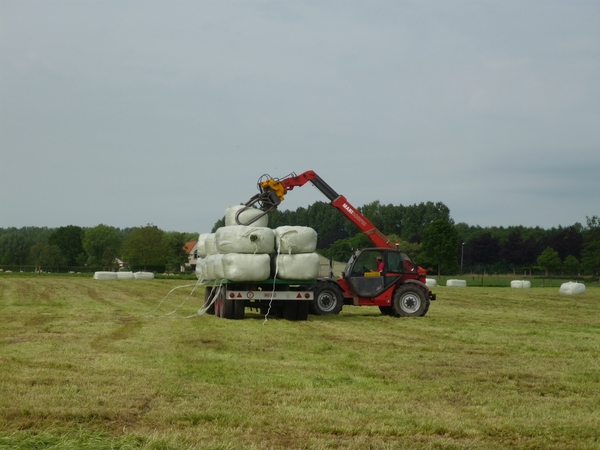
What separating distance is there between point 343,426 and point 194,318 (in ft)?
42.1

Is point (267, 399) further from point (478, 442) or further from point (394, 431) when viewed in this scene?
point (478, 442)

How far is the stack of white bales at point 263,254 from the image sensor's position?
1745 cm

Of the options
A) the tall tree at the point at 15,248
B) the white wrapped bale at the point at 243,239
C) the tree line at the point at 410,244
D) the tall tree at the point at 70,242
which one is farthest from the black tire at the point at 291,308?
the tall tree at the point at 15,248

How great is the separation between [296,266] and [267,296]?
3.10 ft

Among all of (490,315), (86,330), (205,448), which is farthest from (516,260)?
(205,448)

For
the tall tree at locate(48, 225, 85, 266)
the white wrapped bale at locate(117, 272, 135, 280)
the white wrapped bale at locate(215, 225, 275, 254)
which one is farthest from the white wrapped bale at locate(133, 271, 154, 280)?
the tall tree at locate(48, 225, 85, 266)

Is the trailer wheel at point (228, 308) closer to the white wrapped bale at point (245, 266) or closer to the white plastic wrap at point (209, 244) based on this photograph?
the white wrapped bale at point (245, 266)

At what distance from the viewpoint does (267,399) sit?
737cm

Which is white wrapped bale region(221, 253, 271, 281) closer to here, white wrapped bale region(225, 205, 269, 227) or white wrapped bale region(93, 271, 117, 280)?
white wrapped bale region(225, 205, 269, 227)

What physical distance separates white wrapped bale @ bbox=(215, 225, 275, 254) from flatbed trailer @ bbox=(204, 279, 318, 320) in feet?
2.41

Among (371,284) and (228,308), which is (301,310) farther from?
(371,284)

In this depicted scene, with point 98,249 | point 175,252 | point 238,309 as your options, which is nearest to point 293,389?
point 238,309

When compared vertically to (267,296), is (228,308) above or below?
below

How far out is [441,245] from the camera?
3187 inches
